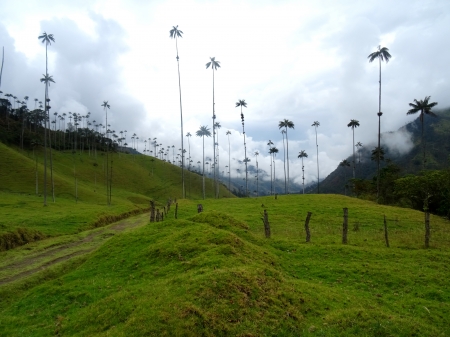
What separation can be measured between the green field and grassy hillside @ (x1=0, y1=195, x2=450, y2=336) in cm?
4

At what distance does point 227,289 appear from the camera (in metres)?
9.62

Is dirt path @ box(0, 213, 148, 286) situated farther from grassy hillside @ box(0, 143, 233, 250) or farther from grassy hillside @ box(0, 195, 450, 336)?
grassy hillside @ box(0, 143, 233, 250)

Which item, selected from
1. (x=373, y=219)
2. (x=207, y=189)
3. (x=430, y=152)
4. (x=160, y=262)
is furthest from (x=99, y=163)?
(x=430, y=152)

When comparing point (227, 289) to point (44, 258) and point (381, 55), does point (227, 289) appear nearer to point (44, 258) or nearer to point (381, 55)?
point (44, 258)

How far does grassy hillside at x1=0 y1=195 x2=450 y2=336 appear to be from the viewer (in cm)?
877

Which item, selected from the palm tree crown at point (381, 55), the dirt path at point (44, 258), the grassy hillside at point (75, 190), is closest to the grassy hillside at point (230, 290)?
the dirt path at point (44, 258)

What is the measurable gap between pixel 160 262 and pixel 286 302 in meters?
6.73

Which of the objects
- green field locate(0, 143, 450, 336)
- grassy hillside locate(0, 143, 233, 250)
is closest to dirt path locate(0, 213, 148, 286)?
green field locate(0, 143, 450, 336)

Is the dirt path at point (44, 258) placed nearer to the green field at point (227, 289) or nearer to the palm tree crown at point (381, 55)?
the green field at point (227, 289)

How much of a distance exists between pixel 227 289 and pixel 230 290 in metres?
0.10

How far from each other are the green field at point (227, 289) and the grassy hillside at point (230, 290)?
43mm

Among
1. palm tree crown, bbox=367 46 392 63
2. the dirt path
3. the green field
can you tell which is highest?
palm tree crown, bbox=367 46 392 63

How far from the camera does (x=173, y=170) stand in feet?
505

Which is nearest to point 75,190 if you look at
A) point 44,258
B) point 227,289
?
point 44,258
